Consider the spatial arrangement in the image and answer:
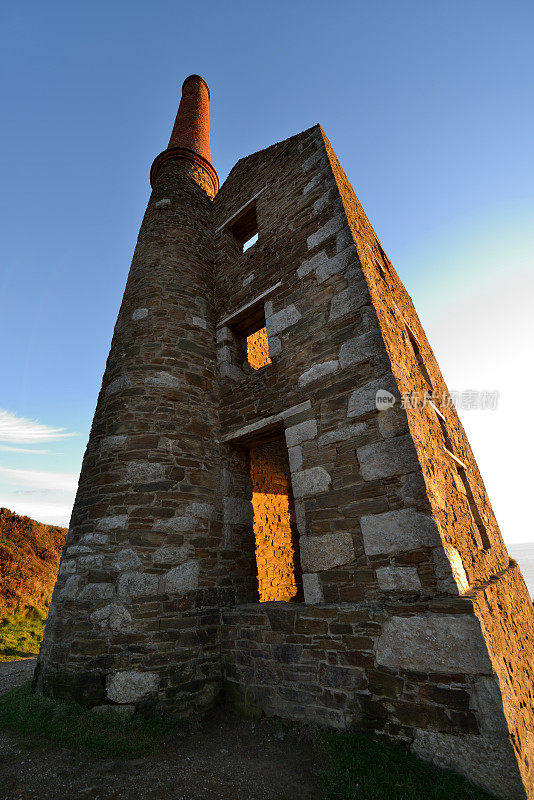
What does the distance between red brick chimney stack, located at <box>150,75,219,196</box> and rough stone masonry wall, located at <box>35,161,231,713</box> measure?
4249 millimetres

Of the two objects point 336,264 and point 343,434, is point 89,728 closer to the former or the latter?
point 343,434

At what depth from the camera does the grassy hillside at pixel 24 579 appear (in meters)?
8.52

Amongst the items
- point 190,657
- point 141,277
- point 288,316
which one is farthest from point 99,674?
point 141,277

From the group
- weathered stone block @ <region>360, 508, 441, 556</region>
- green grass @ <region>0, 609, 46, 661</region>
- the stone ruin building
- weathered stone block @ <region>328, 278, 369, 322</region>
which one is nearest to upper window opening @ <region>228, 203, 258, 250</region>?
the stone ruin building

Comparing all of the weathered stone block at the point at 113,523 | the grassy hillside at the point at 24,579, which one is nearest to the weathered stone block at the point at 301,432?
the weathered stone block at the point at 113,523

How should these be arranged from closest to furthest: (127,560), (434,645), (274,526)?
(434,645)
(127,560)
(274,526)

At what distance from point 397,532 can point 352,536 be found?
48cm

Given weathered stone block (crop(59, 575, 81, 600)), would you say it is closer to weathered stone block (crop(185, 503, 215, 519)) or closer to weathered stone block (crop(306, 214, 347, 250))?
weathered stone block (crop(185, 503, 215, 519))

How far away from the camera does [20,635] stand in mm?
8641

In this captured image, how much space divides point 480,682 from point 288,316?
14.0 ft

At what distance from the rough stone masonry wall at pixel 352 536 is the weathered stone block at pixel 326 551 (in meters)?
0.01

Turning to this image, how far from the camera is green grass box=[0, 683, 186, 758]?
3131 millimetres

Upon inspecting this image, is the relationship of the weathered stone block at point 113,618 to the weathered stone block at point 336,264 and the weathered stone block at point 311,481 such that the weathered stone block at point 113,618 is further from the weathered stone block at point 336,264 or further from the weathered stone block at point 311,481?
the weathered stone block at point 336,264

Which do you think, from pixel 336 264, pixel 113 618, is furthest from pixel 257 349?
pixel 113 618
